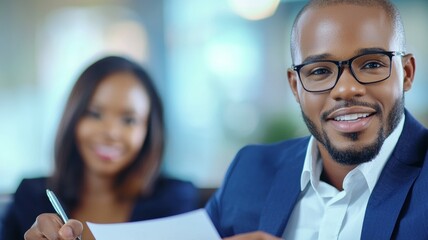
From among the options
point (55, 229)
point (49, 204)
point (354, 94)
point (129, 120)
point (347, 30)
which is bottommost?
point (49, 204)

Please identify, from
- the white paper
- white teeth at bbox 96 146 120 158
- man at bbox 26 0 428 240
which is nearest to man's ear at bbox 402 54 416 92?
→ man at bbox 26 0 428 240

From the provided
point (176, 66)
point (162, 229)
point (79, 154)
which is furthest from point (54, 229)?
point (176, 66)

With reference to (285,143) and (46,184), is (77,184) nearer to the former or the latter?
(46,184)

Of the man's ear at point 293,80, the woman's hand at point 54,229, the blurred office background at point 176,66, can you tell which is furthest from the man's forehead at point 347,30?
the blurred office background at point 176,66

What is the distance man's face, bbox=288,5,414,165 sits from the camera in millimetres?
1086

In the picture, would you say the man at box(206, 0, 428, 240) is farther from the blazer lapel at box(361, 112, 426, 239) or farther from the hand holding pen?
the hand holding pen

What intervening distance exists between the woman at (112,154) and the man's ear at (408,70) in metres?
0.91

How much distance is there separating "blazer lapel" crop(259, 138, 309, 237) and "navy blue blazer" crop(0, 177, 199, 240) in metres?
0.61

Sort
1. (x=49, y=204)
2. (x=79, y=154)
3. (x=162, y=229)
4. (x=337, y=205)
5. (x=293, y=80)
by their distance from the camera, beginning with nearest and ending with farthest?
(x=162, y=229), (x=337, y=205), (x=293, y=80), (x=49, y=204), (x=79, y=154)

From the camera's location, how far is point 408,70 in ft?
3.89

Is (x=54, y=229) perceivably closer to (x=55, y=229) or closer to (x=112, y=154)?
(x=55, y=229)

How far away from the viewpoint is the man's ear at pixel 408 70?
1170 millimetres

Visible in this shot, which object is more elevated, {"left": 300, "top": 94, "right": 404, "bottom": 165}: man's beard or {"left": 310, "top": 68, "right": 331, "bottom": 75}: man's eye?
{"left": 310, "top": 68, "right": 331, "bottom": 75}: man's eye

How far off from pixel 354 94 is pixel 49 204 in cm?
115
